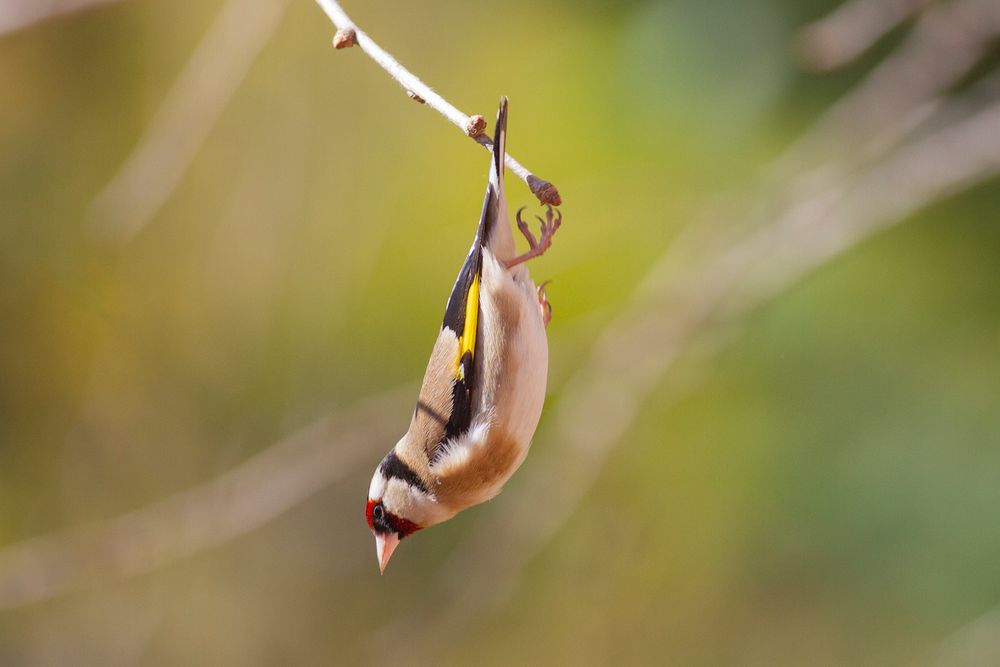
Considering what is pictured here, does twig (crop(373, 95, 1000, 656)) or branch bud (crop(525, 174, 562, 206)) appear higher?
branch bud (crop(525, 174, 562, 206))

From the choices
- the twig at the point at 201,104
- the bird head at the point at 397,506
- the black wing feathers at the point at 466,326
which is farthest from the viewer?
the twig at the point at 201,104

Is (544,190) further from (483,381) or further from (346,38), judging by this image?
(483,381)

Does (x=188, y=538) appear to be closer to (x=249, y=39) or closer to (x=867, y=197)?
(x=249, y=39)

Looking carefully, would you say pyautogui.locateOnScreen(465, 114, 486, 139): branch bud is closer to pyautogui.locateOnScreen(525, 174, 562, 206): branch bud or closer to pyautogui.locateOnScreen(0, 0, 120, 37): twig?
pyautogui.locateOnScreen(525, 174, 562, 206): branch bud

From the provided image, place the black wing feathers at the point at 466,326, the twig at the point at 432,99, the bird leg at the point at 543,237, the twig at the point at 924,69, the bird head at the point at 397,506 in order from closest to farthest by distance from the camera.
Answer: the twig at the point at 432,99 → the bird leg at the point at 543,237 → the black wing feathers at the point at 466,326 → the bird head at the point at 397,506 → the twig at the point at 924,69

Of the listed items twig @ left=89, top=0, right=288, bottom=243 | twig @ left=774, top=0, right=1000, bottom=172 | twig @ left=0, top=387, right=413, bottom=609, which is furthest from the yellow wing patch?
twig @ left=774, top=0, right=1000, bottom=172

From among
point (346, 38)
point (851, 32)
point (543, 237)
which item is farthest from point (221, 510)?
point (346, 38)

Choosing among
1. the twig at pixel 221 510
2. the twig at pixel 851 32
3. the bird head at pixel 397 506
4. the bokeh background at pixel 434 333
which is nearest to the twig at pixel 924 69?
the twig at pixel 851 32

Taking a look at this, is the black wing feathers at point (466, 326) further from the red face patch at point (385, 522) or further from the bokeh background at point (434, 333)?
the bokeh background at point (434, 333)
